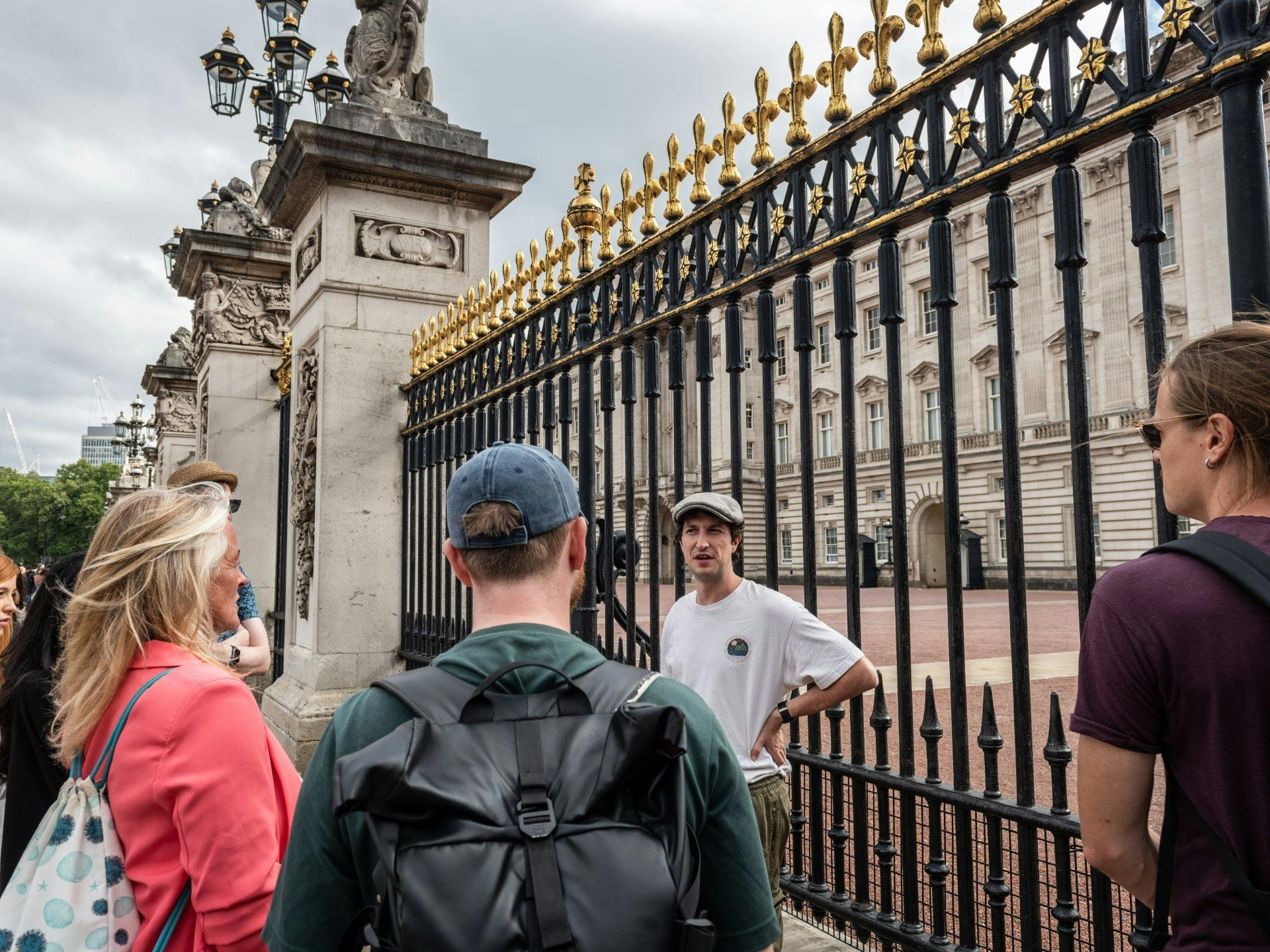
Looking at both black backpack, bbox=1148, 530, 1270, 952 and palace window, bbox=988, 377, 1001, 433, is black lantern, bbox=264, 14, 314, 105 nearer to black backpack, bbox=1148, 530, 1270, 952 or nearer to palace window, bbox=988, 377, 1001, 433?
black backpack, bbox=1148, 530, 1270, 952

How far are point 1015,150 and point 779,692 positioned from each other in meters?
1.75

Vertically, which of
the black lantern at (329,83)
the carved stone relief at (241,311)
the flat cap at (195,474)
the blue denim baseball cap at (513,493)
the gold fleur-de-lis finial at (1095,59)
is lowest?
the blue denim baseball cap at (513,493)

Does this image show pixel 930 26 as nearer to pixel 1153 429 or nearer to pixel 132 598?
pixel 1153 429

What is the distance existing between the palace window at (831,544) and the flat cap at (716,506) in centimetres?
3044

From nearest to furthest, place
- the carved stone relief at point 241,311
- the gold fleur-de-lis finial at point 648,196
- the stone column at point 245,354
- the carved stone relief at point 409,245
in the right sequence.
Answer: the gold fleur-de-lis finial at point 648,196
the carved stone relief at point 409,245
the stone column at point 245,354
the carved stone relief at point 241,311

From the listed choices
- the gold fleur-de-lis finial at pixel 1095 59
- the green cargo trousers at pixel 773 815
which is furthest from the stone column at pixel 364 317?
the gold fleur-de-lis finial at pixel 1095 59

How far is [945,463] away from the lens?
2.84 m

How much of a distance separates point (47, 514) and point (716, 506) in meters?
76.7

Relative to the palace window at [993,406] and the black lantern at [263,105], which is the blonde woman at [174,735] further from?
the palace window at [993,406]

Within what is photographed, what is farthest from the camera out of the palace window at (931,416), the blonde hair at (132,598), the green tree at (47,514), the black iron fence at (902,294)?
the green tree at (47,514)

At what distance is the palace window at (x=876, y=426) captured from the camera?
30.5m

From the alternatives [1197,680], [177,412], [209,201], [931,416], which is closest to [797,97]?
[1197,680]

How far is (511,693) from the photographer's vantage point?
1.39m

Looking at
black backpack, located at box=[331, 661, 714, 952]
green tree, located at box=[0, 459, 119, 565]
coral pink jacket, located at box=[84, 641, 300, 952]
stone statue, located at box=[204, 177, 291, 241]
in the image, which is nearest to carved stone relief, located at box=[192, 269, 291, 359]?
stone statue, located at box=[204, 177, 291, 241]
